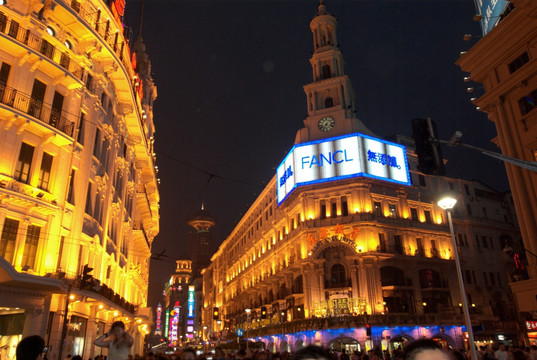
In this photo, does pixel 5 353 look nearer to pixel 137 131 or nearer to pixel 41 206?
pixel 41 206

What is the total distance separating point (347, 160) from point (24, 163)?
32310mm

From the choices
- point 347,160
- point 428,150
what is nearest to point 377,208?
point 347,160

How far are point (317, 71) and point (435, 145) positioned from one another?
46.0m

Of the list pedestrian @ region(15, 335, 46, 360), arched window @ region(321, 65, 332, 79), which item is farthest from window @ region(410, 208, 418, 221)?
pedestrian @ region(15, 335, 46, 360)

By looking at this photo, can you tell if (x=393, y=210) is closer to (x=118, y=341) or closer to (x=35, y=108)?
(x=35, y=108)

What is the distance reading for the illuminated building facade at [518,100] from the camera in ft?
56.2

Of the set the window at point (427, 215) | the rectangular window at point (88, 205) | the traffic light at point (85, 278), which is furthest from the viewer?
the window at point (427, 215)

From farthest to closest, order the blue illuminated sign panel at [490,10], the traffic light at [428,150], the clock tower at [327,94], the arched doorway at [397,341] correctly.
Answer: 1. the clock tower at [327,94]
2. the arched doorway at [397,341]
3. the blue illuminated sign panel at [490,10]
4. the traffic light at [428,150]

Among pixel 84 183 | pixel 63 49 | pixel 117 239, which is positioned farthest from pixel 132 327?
pixel 63 49

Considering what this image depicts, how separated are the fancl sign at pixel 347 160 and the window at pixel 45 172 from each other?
29249 mm

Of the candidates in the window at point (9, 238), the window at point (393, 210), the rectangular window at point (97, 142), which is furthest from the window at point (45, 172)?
the window at point (393, 210)

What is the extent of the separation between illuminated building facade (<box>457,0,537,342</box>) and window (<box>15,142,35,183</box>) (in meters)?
22.5

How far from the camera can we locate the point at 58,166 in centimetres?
A: 2030

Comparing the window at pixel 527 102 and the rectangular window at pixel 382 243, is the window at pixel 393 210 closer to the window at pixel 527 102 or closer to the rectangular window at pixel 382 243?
the rectangular window at pixel 382 243
